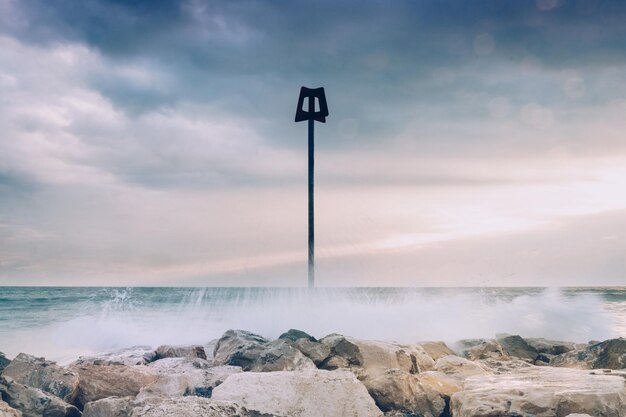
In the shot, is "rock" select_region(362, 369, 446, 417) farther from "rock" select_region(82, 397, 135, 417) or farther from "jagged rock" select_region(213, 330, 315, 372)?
"rock" select_region(82, 397, 135, 417)

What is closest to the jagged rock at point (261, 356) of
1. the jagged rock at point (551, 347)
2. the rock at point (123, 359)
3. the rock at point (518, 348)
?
the rock at point (123, 359)

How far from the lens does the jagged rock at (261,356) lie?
19.1ft

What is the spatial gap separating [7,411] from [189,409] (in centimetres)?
195

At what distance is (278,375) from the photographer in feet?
16.3

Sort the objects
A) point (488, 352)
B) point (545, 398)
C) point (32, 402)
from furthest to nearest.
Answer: point (488, 352) → point (32, 402) → point (545, 398)

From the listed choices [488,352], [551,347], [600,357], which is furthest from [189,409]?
[551,347]

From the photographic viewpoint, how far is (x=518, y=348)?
8156mm

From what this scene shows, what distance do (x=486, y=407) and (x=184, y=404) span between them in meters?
2.42

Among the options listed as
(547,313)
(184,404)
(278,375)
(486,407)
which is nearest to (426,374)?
(486,407)

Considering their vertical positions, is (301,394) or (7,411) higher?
(301,394)

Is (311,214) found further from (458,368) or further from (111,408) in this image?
(111,408)

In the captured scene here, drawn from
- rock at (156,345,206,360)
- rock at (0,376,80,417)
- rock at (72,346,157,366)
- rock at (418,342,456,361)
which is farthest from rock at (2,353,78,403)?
rock at (418,342,456,361)

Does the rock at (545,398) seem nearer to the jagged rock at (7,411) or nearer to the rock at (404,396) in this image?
the rock at (404,396)

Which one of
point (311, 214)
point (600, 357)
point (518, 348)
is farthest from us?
point (311, 214)
